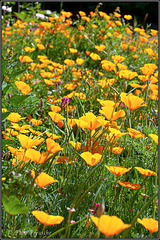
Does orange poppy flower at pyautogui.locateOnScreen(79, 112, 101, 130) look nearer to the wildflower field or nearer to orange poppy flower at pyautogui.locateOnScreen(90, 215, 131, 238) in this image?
the wildflower field

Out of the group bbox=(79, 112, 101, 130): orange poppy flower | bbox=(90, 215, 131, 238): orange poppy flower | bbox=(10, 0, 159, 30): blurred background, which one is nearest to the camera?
bbox=(90, 215, 131, 238): orange poppy flower

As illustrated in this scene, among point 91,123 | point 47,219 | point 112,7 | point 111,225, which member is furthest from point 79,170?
point 112,7

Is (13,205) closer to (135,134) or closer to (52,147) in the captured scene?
(52,147)

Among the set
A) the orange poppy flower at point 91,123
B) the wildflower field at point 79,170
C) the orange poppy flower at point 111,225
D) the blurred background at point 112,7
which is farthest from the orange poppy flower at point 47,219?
the blurred background at point 112,7

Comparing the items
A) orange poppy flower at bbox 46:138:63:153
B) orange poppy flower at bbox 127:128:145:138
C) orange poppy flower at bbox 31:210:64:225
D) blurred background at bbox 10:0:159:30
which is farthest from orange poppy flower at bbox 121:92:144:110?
blurred background at bbox 10:0:159:30

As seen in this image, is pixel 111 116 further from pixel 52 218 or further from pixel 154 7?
pixel 154 7

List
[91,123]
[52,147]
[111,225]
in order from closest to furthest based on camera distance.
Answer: [111,225], [52,147], [91,123]

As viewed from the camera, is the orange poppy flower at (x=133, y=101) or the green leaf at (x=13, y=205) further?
the orange poppy flower at (x=133, y=101)

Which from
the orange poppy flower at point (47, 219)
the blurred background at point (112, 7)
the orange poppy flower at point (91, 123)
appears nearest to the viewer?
the orange poppy flower at point (47, 219)

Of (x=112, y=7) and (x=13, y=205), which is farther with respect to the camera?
(x=112, y=7)

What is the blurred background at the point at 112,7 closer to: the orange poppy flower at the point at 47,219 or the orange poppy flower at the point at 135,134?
the orange poppy flower at the point at 135,134

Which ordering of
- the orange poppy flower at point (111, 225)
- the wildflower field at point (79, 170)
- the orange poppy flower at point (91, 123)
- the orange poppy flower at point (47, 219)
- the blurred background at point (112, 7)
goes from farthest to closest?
the blurred background at point (112, 7) < the orange poppy flower at point (91, 123) < the wildflower field at point (79, 170) < the orange poppy flower at point (47, 219) < the orange poppy flower at point (111, 225)

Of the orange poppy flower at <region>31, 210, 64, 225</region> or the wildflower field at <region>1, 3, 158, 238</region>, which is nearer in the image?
the orange poppy flower at <region>31, 210, 64, 225</region>

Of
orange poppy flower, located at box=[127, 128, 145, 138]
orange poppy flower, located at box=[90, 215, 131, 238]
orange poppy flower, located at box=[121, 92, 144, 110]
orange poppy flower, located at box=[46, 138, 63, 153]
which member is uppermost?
orange poppy flower, located at box=[121, 92, 144, 110]
